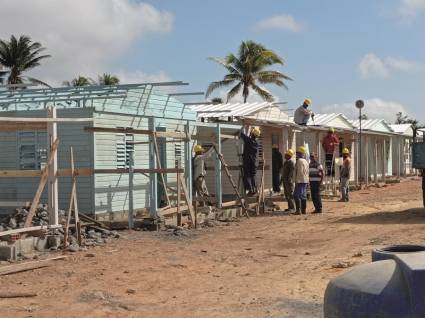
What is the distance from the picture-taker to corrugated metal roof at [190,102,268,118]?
22484 mm

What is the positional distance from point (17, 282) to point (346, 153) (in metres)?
14.5

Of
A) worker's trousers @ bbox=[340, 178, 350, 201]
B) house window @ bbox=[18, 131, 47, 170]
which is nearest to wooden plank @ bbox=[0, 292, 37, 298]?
house window @ bbox=[18, 131, 47, 170]

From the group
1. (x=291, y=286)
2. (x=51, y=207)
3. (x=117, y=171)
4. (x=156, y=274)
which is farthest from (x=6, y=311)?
(x=117, y=171)

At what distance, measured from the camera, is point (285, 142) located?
2361 cm

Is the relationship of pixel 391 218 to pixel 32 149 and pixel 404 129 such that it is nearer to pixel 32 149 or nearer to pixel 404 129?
pixel 32 149

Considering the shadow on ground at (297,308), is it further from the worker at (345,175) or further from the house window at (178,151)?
the worker at (345,175)

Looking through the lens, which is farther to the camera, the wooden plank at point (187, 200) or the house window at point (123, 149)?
the house window at point (123, 149)

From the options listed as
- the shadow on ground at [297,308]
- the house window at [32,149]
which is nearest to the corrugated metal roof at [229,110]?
the house window at [32,149]

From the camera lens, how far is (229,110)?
24.1 m

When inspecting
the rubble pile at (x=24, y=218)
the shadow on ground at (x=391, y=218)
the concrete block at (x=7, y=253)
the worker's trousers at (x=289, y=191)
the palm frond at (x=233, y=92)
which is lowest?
the concrete block at (x=7, y=253)

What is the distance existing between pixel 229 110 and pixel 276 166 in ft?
9.63

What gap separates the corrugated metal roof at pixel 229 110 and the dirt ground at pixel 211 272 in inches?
314

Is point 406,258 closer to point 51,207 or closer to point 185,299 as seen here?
point 185,299

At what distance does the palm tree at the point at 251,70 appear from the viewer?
4400 centimetres
